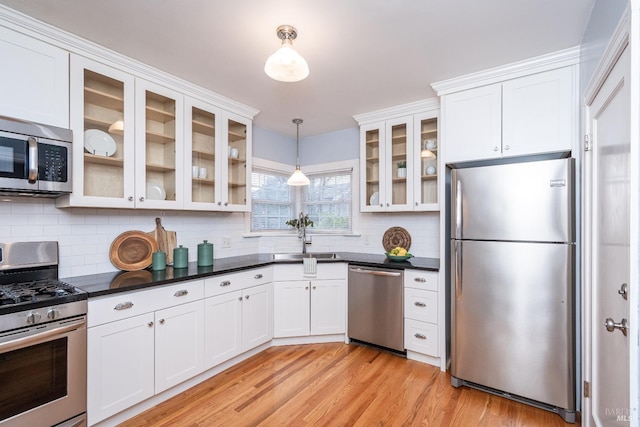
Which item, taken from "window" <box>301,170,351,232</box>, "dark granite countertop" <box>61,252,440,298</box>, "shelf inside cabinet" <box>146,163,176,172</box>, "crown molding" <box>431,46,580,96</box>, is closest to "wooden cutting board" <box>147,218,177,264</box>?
"dark granite countertop" <box>61,252,440,298</box>

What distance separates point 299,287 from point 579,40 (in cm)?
296

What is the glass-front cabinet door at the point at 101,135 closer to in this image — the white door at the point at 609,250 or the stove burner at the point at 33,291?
the stove burner at the point at 33,291

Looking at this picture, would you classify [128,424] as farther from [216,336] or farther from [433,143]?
[433,143]

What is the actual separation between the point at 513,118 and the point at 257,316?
276 cm

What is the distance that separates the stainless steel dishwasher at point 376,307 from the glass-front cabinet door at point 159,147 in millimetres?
1871

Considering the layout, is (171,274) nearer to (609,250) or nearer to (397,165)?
(397,165)

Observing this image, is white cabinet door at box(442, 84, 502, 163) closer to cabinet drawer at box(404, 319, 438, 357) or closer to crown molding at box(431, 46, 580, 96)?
crown molding at box(431, 46, 580, 96)

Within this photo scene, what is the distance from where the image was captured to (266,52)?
2227 mm

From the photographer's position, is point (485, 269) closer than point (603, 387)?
No

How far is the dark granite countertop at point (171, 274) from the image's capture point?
199 cm

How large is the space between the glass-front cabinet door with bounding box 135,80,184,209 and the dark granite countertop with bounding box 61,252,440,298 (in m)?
0.55

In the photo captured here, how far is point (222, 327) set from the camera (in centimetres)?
263

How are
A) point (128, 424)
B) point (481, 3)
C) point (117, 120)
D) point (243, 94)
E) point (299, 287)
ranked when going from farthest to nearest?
point (299, 287) → point (243, 94) → point (117, 120) → point (128, 424) → point (481, 3)

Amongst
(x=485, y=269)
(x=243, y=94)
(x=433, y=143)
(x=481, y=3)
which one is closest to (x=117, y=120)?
(x=243, y=94)
